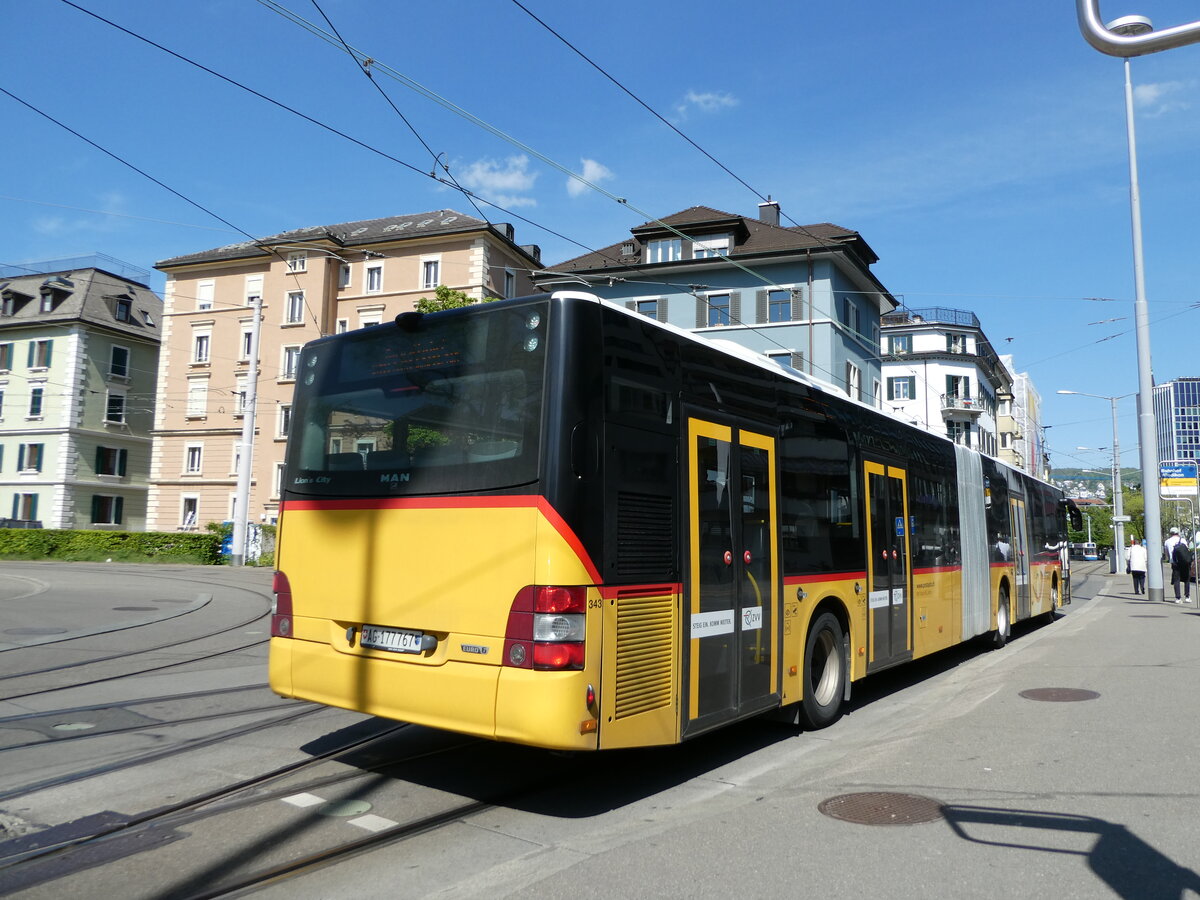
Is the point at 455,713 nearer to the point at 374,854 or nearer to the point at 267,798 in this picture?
the point at 374,854

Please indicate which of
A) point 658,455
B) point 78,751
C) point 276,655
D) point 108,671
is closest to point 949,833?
point 658,455

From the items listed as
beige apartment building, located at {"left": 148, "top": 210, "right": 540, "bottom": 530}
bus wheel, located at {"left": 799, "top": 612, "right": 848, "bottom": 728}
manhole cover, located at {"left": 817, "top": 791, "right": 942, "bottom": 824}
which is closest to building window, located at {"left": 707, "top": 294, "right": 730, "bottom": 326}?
beige apartment building, located at {"left": 148, "top": 210, "right": 540, "bottom": 530}

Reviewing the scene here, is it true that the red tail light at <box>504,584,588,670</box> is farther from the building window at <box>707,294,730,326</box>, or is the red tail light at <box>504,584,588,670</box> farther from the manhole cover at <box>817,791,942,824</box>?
the building window at <box>707,294,730,326</box>

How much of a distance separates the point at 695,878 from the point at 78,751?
4.66 m

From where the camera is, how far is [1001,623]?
15055 millimetres

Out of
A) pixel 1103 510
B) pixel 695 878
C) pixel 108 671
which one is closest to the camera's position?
pixel 695 878

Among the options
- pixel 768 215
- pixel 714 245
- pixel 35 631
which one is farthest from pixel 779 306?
pixel 35 631

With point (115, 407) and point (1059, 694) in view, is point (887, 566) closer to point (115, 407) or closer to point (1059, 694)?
point (1059, 694)

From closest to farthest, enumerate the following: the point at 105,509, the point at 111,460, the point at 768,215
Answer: the point at 768,215 → the point at 105,509 → the point at 111,460

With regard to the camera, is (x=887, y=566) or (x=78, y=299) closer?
(x=887, y=566)

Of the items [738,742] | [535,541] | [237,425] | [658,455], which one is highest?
[237,425]

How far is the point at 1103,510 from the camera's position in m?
123

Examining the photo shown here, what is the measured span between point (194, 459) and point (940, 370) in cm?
4971

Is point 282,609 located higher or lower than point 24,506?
lower
